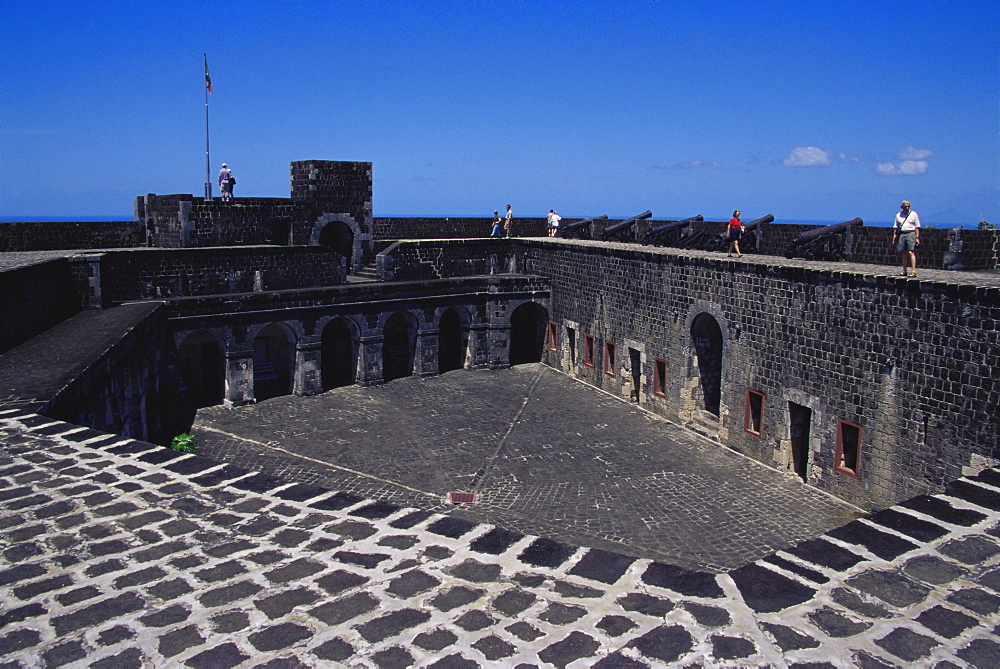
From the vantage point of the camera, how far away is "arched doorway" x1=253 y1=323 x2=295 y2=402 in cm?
2258

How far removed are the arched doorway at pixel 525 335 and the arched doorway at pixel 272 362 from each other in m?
7.39

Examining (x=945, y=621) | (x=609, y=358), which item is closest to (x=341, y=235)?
(x=609, y=358)

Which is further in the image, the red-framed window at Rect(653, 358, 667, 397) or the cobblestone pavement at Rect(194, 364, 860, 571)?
the red-framed window at Rect(653, 358, 667, 397)

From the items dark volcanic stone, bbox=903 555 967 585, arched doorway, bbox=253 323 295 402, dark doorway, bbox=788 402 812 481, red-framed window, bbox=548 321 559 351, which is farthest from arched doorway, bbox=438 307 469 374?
dark volcanic stone, bbox=903 555 967 585

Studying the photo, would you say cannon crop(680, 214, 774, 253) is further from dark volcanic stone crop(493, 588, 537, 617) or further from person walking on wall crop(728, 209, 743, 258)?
dark volcanic stone crop(493, 588, 537, 617)

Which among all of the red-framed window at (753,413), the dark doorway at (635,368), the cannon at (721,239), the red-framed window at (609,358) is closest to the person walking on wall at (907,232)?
the red-framed window at (753,413)

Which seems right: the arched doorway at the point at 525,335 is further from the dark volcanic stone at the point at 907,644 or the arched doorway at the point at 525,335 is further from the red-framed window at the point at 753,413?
the dark volcanic stone at the point at 907,644

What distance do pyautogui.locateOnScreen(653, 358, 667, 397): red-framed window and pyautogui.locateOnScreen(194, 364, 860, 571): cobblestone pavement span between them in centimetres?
77

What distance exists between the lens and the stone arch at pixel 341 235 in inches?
997

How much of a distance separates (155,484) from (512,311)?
62.5 feet

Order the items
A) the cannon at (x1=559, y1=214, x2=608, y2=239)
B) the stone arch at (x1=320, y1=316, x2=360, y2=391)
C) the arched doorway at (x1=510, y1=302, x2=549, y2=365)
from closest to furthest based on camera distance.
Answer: the stone arch at (x1=320, y1=316, x2=360, y2=391) → the arched doorway at (x1=510, y1=302, x2=549, y2=365) → the cannon at (x1=559, y1=214, x2=608, y2=239)

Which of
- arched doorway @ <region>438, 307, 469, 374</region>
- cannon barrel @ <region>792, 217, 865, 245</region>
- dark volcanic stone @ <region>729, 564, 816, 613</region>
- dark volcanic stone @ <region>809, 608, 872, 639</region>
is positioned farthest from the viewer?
arched doorway @ <region>438, 307, 469, 374</region>

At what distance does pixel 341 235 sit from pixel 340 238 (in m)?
0.15

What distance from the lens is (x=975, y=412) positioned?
11750 millimetres
